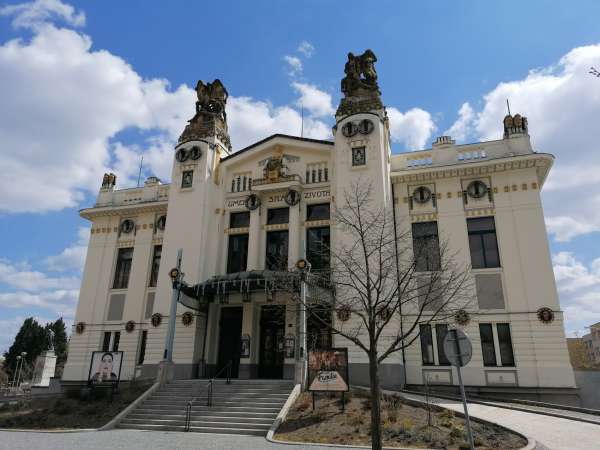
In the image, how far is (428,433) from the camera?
11844mm

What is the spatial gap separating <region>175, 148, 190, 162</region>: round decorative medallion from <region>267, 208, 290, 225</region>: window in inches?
232

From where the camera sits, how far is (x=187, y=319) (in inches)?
886

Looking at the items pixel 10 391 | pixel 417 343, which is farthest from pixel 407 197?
pixel 10 391

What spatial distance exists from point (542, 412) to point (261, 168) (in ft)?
A: 58.4

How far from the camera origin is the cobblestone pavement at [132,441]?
38.2 ft

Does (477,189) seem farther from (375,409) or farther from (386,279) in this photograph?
(375,409)

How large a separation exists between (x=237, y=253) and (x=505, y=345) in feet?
45.7

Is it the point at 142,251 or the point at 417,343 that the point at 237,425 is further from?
the point at 142,251

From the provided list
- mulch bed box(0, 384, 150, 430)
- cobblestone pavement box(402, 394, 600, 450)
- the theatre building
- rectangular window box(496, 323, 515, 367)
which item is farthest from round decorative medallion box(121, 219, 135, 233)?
rectangular window box(496, 323, 515, 367)

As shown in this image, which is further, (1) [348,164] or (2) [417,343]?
(1) [348,164]

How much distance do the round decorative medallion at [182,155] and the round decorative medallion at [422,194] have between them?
13.0 meters

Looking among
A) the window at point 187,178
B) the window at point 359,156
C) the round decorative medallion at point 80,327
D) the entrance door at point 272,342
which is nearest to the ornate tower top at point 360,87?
the window at point 359,156

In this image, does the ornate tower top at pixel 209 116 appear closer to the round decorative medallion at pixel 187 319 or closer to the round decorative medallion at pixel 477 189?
the round decorative medallion at pixel 187 319

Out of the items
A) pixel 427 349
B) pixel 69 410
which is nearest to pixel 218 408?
pixel 69 410
